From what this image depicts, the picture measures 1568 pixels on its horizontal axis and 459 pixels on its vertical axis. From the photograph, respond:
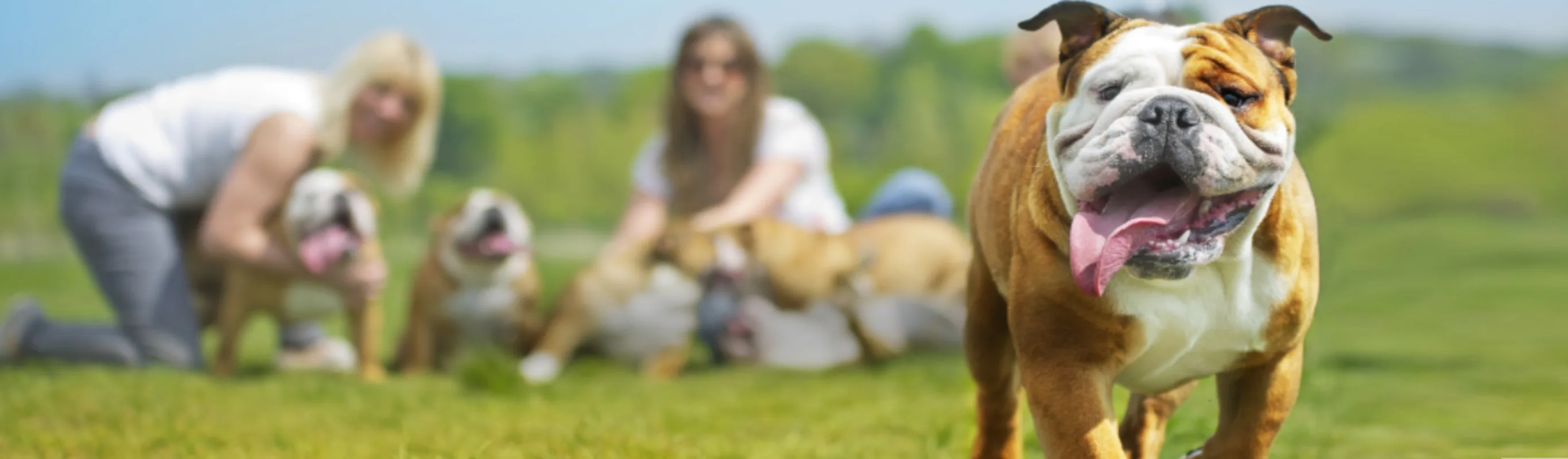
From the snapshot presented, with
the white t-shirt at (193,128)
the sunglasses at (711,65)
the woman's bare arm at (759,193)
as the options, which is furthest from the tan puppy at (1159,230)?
the white t-shirt at (193,128)

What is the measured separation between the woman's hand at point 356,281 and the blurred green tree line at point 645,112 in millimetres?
3244

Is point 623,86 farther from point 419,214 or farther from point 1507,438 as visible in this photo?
point 1507,438

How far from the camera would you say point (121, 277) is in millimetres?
4727

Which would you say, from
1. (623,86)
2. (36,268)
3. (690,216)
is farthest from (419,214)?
(690,216)

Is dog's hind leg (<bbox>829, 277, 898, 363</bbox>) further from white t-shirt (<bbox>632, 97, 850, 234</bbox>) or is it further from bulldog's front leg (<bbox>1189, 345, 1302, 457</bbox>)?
bulldog's front leg (<bbox>1189, 345, 1302, 457</bbox>)

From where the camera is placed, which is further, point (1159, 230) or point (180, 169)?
point (180, 169)

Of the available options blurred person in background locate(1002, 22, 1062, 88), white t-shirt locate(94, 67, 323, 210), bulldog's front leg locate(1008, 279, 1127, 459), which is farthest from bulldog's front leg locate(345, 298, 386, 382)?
bulldog's front leg locate(1008, 279, 1127, 459)

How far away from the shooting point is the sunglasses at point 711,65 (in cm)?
526

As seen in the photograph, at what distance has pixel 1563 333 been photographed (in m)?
5.17

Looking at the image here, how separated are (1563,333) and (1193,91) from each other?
183 inches

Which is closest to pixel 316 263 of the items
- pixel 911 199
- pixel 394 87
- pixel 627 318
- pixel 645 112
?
pixel 394 87

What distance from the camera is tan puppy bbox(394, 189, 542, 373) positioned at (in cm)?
470

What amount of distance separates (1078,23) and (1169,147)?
27 cm

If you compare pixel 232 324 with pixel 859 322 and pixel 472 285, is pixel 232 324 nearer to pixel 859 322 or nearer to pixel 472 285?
pixel 472 285
